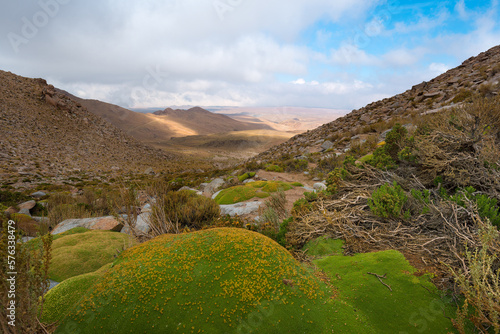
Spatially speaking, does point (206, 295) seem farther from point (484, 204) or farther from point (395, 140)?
point (395, 140)

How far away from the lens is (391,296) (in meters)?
2.21

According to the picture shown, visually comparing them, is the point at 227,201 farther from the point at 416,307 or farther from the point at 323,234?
the point at 416,307

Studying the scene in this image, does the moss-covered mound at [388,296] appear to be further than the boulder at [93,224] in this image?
No

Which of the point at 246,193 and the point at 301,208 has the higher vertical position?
the point at 301,208

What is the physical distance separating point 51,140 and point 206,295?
1339 inches

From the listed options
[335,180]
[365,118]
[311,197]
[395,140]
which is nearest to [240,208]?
[311,197]

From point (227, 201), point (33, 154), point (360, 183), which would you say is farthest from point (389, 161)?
point (33, 154)

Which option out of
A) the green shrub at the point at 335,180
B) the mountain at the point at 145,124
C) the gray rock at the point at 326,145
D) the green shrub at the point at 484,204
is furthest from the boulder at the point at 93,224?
the mountain at the point at 145,124

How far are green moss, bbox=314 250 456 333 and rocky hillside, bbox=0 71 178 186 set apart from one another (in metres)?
20.8

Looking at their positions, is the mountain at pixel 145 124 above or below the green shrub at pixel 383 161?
above

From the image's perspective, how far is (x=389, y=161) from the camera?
586 centimetres

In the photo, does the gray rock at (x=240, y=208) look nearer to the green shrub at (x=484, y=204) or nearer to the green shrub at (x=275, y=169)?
the green shrub at (x=484, y=204)

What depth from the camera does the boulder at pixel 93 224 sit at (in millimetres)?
5887

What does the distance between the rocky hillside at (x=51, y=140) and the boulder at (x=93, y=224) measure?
13235 millimetres
